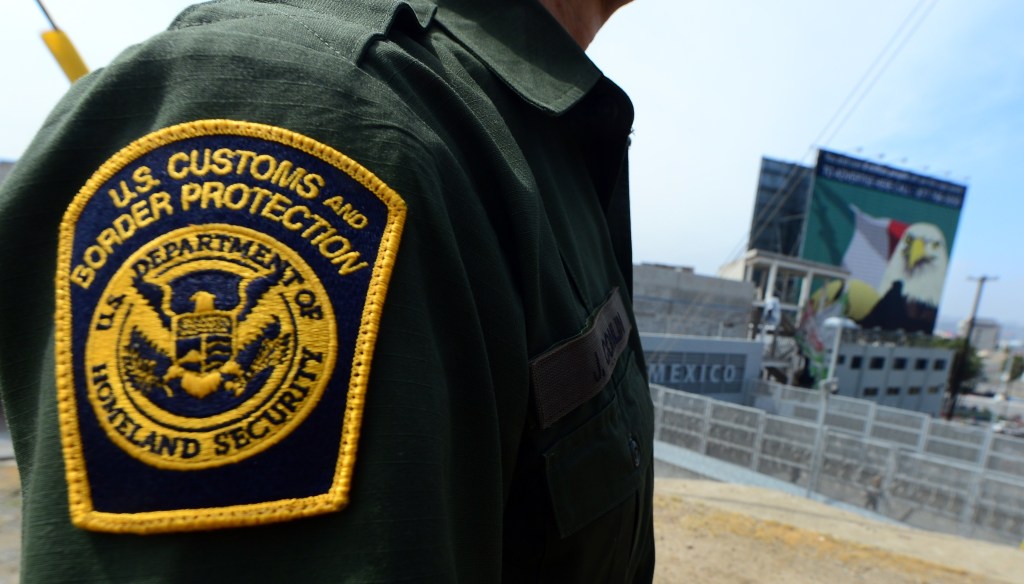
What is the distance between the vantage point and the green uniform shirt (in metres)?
0.45

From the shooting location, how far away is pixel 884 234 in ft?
125

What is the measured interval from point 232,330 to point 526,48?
0.69m

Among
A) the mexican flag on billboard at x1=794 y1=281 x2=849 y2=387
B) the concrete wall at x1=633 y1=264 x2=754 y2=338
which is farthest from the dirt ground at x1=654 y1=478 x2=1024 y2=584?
the mexican flag on billboard at x1=794 y1=281 x2=849 y2=387

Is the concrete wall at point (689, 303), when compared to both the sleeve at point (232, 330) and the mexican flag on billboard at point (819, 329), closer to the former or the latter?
the mexican flag on billboard at point (819, 329)

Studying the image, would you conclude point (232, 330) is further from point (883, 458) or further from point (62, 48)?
point (883, 458)

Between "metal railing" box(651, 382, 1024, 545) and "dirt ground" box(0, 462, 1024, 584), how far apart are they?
2402 mm

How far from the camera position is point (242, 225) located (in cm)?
48

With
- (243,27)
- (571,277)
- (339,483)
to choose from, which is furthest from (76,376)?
(571,277)

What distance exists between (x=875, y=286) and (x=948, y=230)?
29.9 feet

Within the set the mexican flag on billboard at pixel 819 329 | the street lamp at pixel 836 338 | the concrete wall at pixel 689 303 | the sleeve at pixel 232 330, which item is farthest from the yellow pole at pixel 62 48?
the mexican flag on billboard at pixel 819 329

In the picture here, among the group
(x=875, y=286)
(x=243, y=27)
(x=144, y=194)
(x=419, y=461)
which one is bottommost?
(x=875, y=286)

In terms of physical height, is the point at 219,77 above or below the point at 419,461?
above

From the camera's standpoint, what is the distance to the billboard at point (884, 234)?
3469 cm

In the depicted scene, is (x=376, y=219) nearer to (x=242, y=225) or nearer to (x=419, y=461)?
(x=242, y=225)
